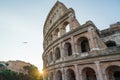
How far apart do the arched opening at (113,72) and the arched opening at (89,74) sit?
186cm

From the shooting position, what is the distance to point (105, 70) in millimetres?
12133

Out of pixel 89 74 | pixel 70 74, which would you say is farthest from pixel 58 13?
pixel 89 74

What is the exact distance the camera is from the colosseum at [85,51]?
40.0 ft

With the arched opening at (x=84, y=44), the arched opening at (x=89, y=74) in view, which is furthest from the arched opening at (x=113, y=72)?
the arched opening at (x=84, y=44)

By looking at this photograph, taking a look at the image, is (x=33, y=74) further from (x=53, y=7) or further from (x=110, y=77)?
(x=110, y=77)

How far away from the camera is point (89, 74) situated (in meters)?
14.6

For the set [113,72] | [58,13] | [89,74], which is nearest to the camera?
[113,72]

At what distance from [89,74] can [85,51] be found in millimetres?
2826

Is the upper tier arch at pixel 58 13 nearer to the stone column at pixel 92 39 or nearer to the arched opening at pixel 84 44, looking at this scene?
the arched opening at pixel 84 44

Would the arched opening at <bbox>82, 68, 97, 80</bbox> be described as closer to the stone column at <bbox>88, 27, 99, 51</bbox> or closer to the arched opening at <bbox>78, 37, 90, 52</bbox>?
the arched opening at <bbox>78, 37, 90, 52</bbox>

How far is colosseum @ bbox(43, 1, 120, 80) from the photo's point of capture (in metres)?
12.2

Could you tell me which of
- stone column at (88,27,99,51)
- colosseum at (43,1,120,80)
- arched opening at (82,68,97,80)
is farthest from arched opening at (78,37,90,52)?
arched opening at (82,68,97,80)

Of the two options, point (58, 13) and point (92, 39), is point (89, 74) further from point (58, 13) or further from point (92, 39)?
point (58, 13)

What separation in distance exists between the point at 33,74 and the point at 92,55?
119ft
